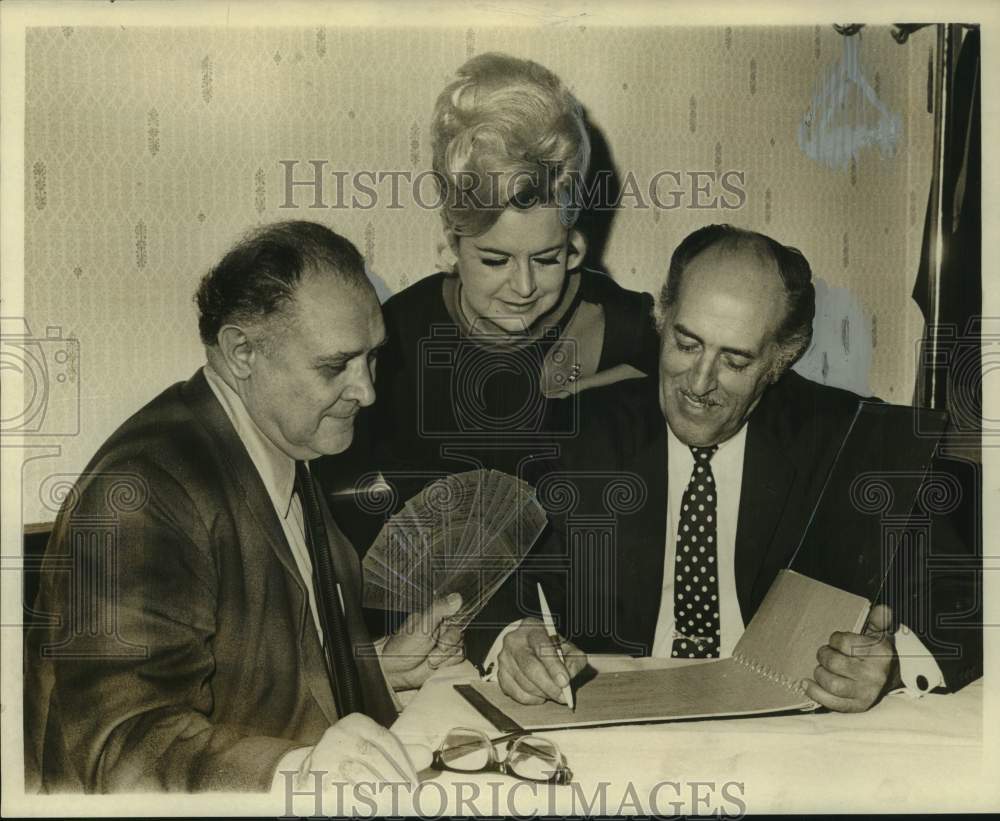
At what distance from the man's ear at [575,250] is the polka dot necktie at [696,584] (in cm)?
70

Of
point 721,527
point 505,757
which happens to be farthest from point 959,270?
point 505,757

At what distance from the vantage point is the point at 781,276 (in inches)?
128

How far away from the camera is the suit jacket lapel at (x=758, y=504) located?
3.28 m

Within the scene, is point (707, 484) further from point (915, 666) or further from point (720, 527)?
point (915, 666)

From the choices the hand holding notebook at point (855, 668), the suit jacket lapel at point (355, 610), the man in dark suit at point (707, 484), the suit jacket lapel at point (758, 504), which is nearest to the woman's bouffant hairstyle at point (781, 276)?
the man in dark suit at point (707, 484)

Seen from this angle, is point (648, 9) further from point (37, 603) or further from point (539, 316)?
point (37, 603)

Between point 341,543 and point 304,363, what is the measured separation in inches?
19.8

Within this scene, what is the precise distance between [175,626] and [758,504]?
1631 millimetres

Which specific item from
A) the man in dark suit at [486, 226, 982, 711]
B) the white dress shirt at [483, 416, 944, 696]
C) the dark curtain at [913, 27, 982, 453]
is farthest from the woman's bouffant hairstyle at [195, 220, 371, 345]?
the dark curtain at [913, 27, 982, 453]

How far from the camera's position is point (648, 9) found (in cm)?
326

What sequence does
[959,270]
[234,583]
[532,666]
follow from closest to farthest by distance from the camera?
[234,583], [532,666], [959,270]

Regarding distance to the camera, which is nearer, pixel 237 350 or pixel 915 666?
pixel 237 350

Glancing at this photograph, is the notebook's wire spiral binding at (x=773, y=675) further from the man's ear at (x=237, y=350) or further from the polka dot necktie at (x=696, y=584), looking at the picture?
the man's ear at (x=237, y=350)

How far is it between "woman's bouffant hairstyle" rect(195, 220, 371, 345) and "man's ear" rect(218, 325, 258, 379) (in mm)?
22
